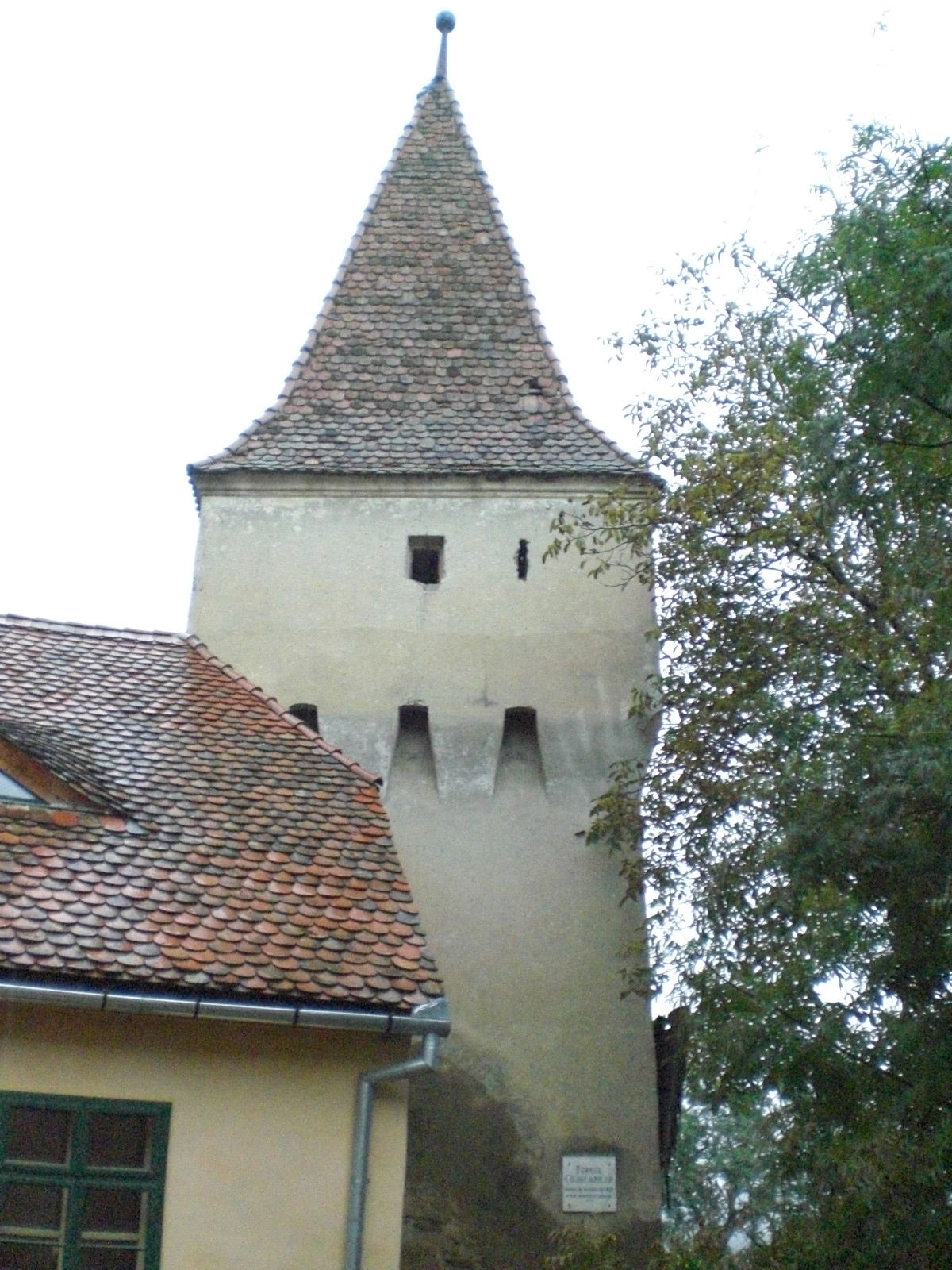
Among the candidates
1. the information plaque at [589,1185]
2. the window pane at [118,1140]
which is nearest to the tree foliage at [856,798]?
the information plaque at [589,1185]

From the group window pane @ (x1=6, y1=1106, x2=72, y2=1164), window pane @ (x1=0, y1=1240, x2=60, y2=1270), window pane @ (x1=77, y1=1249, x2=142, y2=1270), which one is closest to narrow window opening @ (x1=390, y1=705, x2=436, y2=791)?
window pane @ (x1=6, y1=1106, x2=72, y2=1164)

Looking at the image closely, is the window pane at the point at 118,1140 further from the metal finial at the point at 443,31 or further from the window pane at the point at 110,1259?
the metal finial at the point at 443,31

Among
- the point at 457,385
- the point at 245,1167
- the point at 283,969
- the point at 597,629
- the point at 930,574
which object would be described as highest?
the point at 457,385

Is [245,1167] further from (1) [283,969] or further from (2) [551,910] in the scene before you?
(2) [551,910]

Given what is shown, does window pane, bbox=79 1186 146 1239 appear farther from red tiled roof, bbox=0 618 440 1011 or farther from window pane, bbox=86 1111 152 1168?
red tiled roof, bbox=0 618 440 1011

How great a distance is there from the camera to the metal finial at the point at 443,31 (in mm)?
23109

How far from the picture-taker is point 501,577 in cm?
1808

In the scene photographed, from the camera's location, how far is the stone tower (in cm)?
1591

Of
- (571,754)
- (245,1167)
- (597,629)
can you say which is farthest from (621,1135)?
(245,1167)

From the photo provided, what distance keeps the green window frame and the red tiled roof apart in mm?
803

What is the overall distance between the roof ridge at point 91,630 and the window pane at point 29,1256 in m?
6.22

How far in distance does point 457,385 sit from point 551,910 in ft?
18.9

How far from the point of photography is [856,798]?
469 inches

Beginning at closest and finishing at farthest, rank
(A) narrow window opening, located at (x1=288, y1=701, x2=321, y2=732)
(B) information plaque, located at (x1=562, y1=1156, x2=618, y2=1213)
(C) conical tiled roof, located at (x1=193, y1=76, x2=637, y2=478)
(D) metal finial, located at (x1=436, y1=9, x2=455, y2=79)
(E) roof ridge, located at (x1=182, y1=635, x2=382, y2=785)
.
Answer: (E) roof ridge, located at (x1=182, y1=635, x2=382, y2=785)
(B) information plaque, located at (x1=562, y1=1156, x2=618, y2=1213)
(A) narrow window opening, located at (x1=288, y1=701, x2=321, y2=732)
(C) conical tiled roof, located at (x1=193, y1=76, x2=637, y2=478)
(D) metal finial, located at (x1=436, y1=9, x2=455, y2=79)
